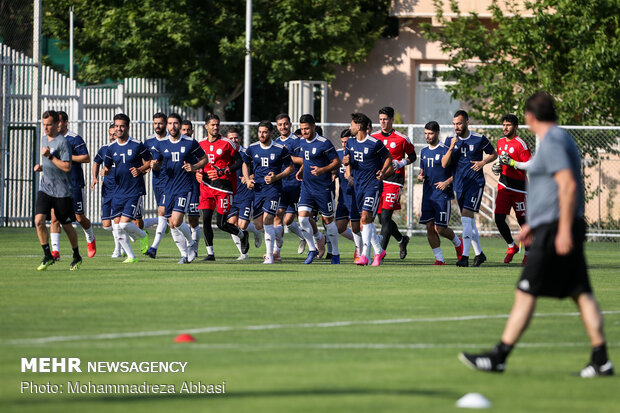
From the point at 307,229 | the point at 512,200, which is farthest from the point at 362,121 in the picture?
the point at 512,200

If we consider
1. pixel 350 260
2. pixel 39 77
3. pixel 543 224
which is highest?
pixel 39 77

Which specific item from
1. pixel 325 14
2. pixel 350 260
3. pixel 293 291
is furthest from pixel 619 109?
pixel 293 291

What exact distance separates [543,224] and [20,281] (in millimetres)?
8156

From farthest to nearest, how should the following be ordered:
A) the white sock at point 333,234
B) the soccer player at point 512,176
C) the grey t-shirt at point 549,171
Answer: the white sock at point 333,234, the soccer player at point 512,176, the grey t-shirt at point 549,171

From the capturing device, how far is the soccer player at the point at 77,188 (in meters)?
16.9

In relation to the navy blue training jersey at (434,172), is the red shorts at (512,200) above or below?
below

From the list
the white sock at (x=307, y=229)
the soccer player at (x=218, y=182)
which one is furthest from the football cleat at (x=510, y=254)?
the soccer player at (x=218, y=182)

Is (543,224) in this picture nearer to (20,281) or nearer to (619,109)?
(20,281)

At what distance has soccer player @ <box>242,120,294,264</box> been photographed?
61.2 feet

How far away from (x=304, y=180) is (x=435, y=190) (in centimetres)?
216

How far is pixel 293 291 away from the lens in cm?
1398

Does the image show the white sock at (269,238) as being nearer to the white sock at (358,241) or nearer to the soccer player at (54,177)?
the white sock at (358,241)

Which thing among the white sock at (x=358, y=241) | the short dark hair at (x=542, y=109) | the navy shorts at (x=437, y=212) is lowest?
the white sock at (x=358, y=241)

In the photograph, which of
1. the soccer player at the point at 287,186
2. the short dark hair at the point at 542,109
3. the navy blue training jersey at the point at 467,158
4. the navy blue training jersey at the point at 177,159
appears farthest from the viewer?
the soccer player at the point at 287,186
